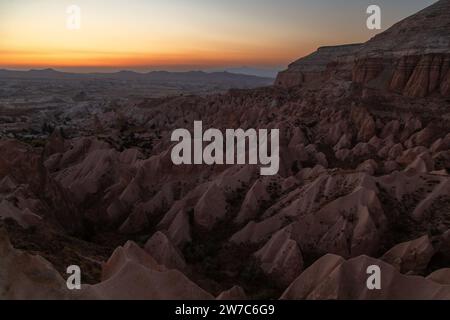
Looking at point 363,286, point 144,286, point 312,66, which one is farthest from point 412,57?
point 144,286

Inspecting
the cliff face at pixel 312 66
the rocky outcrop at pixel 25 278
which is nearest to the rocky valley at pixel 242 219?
the rocky outcrop at pixel 25 278

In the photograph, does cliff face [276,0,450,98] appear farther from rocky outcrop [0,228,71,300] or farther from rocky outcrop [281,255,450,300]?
rocky outcrop [0,228,71,300]

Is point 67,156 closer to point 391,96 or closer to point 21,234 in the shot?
point 21,234

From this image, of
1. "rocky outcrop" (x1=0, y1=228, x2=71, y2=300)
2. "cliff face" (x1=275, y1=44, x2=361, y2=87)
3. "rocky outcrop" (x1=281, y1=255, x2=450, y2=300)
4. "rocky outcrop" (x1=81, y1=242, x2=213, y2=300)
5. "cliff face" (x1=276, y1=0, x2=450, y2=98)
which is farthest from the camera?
"cliff face" (x1=275, y1=44, x2=361, y2=87)

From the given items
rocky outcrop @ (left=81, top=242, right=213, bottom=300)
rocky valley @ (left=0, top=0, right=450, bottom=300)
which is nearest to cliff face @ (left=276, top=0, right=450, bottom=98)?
rocky valley @ (left=0, top=0, right=450, bottom=300)

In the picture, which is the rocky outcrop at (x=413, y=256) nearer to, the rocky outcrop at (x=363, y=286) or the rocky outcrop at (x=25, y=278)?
the rocky outcrop at (x=363, y=286)

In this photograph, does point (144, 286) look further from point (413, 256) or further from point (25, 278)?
point (413, 256)

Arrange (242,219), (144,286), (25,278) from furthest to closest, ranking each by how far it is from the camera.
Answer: (242,219) < (144,286) < (25,278)

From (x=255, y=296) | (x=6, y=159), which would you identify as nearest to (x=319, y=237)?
(x=255, y=296)
